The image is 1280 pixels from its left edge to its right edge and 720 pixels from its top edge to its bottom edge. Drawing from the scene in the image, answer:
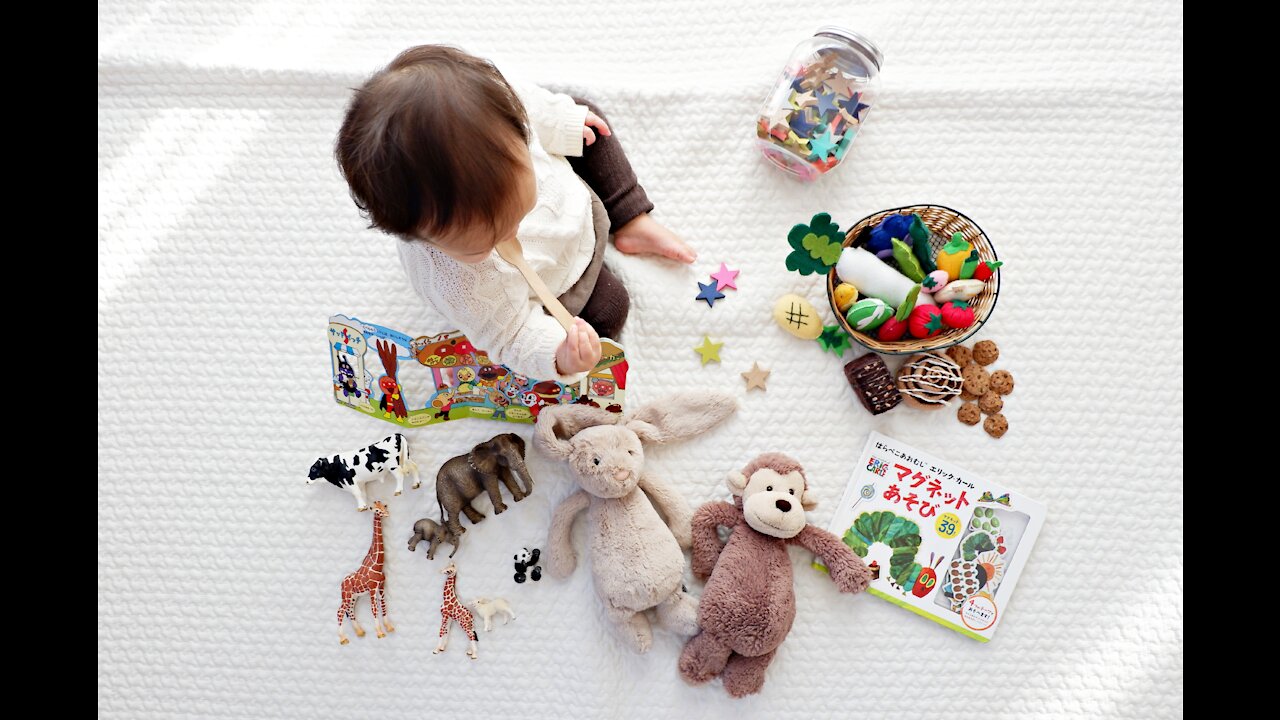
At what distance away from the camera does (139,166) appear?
109 centimetres

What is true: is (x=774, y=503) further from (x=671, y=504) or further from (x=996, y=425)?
(x=996, y=425)

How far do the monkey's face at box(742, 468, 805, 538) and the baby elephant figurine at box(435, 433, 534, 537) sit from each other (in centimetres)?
27

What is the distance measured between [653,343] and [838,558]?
350 millimetres

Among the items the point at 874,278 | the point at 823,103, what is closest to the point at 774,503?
the point at 874,278

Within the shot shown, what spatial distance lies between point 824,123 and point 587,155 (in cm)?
30

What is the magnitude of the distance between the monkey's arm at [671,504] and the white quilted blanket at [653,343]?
0.04m

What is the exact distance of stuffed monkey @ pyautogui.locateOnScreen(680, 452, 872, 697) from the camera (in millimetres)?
963

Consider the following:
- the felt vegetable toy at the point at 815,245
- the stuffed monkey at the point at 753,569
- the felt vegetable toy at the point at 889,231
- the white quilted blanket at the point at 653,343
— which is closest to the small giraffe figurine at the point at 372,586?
the white quilted blanket at the point at 653,343

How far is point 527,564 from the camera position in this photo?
102 cm

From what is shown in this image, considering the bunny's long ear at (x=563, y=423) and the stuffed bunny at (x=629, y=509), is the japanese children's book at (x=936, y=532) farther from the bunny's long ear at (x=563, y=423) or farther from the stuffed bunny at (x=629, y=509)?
the bunny's long ear at (x=563, y=423)

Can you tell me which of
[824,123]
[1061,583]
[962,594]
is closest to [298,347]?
[824,123]

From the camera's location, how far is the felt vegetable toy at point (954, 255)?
988 mm

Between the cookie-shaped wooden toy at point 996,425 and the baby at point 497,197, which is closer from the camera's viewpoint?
the baby at point 497,197

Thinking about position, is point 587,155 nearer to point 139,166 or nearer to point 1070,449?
point 139,166
